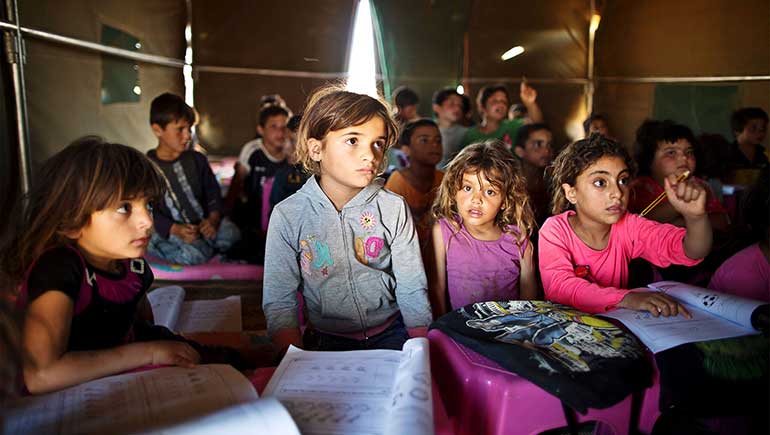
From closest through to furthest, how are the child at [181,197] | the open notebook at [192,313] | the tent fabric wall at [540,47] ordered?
the open notebook at [192,313]
the child at [181,197]
the tent fabric wall at [540,47]

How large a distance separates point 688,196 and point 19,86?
239 cm

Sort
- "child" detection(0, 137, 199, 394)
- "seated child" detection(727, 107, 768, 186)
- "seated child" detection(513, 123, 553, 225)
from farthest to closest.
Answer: "seated child" detection(727, 107, 768, 186)
"seated child" detection(513, 123, 553, 225)
"child" detection(0, 137, 199, 394)

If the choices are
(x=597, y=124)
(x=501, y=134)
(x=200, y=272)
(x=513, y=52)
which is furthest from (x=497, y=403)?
(x=513, y=52)

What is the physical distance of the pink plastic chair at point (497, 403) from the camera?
3.46 ft

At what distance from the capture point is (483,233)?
175 centimetres

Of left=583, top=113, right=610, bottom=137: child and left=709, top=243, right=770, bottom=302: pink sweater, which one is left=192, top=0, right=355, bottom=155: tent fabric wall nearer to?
left=583, top=113, right=610, bottom=137: child

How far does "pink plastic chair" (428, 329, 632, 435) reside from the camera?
1054 millimetres

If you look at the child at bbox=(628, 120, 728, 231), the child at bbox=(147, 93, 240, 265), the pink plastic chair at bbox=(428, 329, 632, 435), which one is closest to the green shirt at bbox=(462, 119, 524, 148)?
the child at bbox=(628, 120, 728, 231)

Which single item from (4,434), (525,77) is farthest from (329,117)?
(525,77)

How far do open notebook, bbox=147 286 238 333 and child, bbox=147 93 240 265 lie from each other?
0.52m

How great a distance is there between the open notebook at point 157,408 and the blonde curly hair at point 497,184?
96 cm

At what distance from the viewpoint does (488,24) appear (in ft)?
16.3

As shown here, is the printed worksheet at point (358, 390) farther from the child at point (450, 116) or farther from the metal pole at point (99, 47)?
the child at point (450, 116)

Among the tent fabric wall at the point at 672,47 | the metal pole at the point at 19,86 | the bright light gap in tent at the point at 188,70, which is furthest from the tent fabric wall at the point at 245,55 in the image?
the tent fabric wall at the point at 672,47
